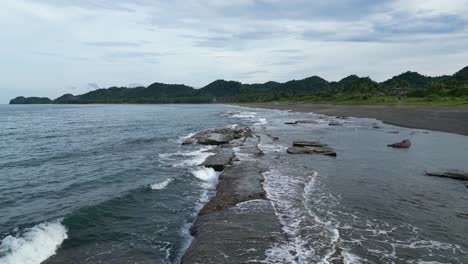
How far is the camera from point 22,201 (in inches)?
797

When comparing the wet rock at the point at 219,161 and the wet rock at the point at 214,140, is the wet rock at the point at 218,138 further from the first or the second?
the wet rock at the point at 219,161

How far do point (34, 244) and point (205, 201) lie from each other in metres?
8.47

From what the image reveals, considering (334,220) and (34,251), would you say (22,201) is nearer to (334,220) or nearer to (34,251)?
(34,251)

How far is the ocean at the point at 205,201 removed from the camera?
43.1 ft

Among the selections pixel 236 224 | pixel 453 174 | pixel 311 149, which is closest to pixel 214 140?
pixel 311 149

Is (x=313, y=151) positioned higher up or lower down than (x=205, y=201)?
higher up

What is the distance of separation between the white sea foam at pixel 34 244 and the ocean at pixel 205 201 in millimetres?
40

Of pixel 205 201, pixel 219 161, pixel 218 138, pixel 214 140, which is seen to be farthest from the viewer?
pixel 218 138

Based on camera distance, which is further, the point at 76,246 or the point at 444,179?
the point at 444,179

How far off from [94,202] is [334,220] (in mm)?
12537

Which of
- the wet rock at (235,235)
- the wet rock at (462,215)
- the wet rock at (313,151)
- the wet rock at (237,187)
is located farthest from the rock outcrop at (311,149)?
the wet rock at (235,235)

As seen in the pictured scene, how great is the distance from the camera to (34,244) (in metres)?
14.0

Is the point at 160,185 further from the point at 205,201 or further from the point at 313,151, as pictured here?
the point at 313,151

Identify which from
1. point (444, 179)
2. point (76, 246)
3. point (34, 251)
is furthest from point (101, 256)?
point (444, 179)
